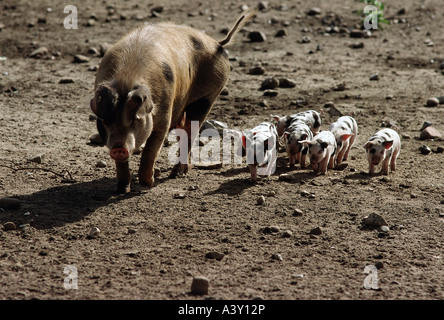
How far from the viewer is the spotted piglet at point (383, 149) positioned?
21.8 ft

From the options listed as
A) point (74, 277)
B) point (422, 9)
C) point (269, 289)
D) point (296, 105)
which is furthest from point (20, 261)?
point (422, 9)

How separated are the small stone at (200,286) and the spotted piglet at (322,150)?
2692 mm

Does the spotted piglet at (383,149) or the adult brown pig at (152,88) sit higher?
the adult brown pig at (152,88)

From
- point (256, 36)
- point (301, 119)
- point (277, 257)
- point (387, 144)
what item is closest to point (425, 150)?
point (387, 144)

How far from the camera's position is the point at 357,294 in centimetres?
441

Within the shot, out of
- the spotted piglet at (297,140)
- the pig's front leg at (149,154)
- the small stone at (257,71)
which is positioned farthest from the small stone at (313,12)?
the pig's front leg at (149,154)

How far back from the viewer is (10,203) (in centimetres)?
562

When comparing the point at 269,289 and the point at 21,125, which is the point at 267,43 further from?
the point at 269,289

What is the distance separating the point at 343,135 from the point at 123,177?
8.24 feet

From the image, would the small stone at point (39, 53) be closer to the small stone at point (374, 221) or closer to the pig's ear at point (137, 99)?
the pig's ear at point (137, 99)

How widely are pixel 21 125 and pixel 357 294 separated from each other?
16.9ft

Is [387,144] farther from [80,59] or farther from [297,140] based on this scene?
[80,59]

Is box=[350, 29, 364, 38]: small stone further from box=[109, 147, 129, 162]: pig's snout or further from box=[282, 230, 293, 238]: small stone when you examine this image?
box=[109, 147, 129, 162]: pig's snout

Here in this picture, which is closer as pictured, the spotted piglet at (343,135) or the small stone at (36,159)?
the small stone at (36,159)
